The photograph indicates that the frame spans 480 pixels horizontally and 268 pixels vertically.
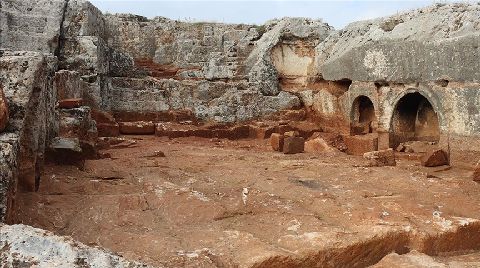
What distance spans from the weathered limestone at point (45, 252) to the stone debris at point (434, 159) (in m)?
6.63

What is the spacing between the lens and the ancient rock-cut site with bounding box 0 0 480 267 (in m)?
3.69

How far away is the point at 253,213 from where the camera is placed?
4578 mm

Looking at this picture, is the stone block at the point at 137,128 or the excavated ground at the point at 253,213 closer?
the excavated ground at the point at 253,213

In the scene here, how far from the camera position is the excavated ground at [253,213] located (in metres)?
3.61

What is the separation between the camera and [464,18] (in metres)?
8.21

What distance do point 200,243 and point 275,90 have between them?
31.3 ft

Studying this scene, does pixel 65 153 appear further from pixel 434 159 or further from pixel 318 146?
pixel 434 159

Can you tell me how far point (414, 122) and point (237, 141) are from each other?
4.00 metres

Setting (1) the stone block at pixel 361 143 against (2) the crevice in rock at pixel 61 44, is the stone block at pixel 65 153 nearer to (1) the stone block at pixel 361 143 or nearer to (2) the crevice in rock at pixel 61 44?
(2) the crevice in rock at pixel 61 44

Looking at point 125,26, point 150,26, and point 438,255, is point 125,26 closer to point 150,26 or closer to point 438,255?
point 150,26

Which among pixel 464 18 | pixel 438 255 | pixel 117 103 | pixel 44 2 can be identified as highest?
pixel 44 2

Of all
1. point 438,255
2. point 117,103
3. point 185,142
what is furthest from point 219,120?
point 438,255

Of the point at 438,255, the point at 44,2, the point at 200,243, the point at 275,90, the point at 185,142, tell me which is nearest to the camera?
the point at 200,243

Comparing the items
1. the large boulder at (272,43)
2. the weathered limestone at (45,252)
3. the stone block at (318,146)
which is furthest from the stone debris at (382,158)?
the weathered limestone at (45,252)
